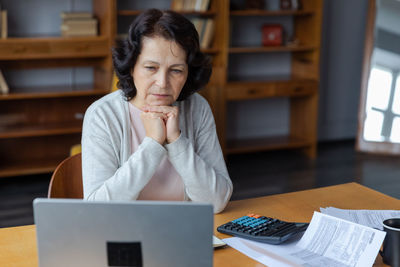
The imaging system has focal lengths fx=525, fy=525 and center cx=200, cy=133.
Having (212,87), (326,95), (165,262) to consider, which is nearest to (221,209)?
(165,262)

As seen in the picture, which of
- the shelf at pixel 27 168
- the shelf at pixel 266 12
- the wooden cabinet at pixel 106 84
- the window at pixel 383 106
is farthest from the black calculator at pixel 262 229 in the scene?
the window at pixel 383 106

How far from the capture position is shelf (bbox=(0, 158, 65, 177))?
389cm

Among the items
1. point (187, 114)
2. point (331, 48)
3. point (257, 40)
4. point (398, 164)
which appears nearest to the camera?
point (187, 114)

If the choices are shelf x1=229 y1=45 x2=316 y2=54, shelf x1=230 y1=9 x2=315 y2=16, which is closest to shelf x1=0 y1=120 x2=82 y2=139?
shelf x1=229 y1=45 x2=316 y2=54

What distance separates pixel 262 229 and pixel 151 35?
2.08 ft

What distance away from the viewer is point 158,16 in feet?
5.02

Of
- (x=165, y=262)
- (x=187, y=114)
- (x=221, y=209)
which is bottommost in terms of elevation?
(x=221, y=209)

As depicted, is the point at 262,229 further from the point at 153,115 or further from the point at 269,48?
the point at 269,48

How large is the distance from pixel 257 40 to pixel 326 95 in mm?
967

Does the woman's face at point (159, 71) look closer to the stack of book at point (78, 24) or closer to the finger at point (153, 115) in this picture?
the finger at point (153, 115)

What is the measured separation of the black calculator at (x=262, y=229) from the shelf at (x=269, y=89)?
2.98 metres

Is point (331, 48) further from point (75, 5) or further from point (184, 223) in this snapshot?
point (184, 223)

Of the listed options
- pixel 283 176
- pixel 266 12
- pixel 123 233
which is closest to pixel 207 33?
pixel 266 12

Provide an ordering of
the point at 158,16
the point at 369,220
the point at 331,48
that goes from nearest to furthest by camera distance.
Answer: the point at 369,220
the point at 158,16
the point at 331,48
